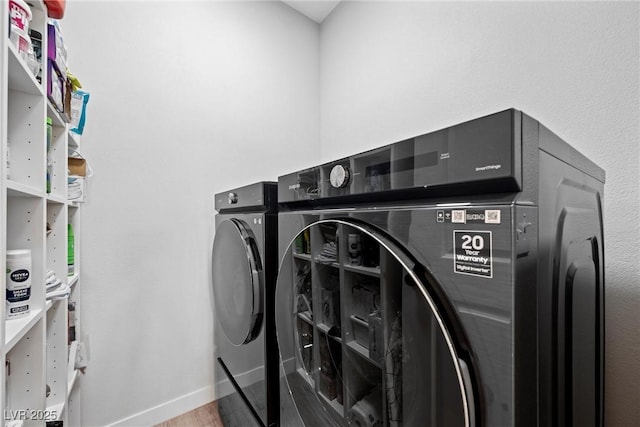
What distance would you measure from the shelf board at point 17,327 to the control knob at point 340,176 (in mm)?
738

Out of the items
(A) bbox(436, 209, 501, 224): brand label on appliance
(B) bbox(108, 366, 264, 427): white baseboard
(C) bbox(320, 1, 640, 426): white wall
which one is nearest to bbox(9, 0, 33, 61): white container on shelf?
(A) bbox(436, 209, 501, 224): brand label on appliance

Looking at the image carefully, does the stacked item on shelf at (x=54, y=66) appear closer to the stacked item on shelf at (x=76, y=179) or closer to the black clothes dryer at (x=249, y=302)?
the stacked item on shelf at (x=76, y=179)

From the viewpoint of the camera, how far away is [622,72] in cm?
100

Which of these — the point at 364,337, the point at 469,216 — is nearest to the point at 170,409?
the point at 364,337

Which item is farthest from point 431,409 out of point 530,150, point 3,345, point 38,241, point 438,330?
point 38,241

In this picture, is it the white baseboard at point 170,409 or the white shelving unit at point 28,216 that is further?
the white baseboard at point 170,409

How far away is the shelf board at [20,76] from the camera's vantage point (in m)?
0.61

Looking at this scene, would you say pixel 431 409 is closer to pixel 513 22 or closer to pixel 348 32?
pixel 513 22

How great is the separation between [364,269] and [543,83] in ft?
3.85

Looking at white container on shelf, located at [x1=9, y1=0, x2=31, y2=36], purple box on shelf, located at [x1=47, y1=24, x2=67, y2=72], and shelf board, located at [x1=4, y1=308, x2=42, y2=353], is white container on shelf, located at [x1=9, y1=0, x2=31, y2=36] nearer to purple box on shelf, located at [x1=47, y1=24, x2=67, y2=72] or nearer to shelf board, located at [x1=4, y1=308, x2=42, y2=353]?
purple box on shelf, located at [x1=47, y1=24, x2=67, y2=72]

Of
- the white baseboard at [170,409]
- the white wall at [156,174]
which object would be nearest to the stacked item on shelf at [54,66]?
the white wall at [156,174]

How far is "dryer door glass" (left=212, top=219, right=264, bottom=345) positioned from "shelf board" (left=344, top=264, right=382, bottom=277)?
0.50 m

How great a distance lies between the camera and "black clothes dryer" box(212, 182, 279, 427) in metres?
1.08

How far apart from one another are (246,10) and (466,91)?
154 cm
